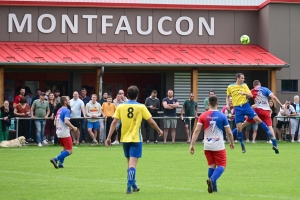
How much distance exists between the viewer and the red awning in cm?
3216

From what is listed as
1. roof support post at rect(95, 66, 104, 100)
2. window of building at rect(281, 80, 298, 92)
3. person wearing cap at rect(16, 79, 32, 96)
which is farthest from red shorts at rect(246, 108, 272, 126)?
window of building at rect(281, 80, 298, 92)

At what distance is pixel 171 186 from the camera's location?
14.2 meters

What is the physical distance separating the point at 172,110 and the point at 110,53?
450 cm

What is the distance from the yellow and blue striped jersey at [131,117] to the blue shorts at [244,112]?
987 centimetres

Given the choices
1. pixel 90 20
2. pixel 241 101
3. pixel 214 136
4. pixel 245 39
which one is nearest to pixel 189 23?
pixel 245 39

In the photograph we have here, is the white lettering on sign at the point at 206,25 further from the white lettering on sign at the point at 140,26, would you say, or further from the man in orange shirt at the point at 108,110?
the man in orange shirt at the point at 108,110

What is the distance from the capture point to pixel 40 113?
95.7ft

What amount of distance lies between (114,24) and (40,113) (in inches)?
297

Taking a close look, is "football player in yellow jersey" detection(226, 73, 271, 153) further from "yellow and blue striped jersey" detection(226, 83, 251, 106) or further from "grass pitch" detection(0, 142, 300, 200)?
"grass pitch" detection(0, 142, 300, 200)

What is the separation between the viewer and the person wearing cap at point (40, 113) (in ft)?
94.9

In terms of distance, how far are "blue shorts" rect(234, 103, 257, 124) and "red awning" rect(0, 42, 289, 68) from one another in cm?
1040

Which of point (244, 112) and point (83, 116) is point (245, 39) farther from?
point (244, 112)

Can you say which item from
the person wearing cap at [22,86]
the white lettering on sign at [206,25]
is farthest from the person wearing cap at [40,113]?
the white lettering on sign at [206,25]

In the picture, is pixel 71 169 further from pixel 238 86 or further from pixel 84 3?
pixel 84 3
